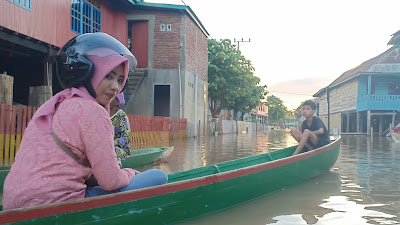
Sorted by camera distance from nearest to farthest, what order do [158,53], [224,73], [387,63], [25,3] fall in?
[25,3] < [158,53] < [387,63] < [224,73]

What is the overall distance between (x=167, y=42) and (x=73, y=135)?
58.0ft

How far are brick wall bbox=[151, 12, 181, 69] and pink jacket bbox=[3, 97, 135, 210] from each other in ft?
56.7

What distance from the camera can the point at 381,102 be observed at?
24.4m

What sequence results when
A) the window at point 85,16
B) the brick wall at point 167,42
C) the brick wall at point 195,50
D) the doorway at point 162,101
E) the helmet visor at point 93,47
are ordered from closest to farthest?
1. the helmet visor at point 93,47
2. the window at point 85,16
3. the brick wall at point 167,42
4. the brick wall at point 195,50
5. the doorway at point 162,101

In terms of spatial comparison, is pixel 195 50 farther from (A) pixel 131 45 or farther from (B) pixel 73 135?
(B) pixel 73 135

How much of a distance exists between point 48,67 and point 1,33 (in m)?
3.17

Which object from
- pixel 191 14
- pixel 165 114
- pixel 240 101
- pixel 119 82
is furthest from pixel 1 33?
pixel 240 101

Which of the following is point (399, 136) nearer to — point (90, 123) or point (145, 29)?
point (145, 29)

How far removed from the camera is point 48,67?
1299 cm

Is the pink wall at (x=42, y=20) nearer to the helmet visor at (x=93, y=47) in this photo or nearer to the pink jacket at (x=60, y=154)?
the helmet visor at (x=93, y=47)

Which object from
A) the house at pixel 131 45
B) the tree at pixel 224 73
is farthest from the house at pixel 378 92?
the house at pixel 131 45

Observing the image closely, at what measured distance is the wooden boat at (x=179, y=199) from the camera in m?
2.29

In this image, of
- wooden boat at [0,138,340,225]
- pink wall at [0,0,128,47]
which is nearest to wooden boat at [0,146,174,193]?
wooden boat at [0,138,340,225]

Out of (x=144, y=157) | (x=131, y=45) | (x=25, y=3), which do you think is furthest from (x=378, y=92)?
(x=25, y=3)
